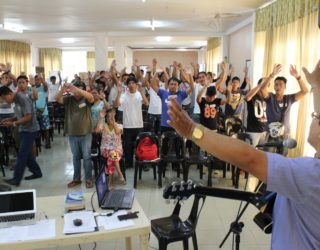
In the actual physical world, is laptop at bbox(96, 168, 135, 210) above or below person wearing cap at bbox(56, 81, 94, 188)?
below

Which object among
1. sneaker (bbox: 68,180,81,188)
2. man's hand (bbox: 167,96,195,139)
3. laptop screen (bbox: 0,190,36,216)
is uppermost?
man's hand (bbox: 167,96,195,139)

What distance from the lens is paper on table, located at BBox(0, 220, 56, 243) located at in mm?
2004

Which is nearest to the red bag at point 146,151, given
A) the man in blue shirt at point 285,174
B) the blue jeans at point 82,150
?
the blue jeans at point 82,150

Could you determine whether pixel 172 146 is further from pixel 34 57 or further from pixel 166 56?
pixel 166 56

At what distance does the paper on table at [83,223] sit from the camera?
2078 mm

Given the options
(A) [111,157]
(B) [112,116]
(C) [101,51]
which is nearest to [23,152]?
(A) [111,157]

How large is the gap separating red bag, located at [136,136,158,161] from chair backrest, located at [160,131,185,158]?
12.8 inches

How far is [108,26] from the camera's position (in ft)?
33.8

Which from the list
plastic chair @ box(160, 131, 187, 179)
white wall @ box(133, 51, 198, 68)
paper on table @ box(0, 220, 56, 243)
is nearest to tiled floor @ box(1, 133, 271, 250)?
plastic chair @ box(160, 131, 187, 179)

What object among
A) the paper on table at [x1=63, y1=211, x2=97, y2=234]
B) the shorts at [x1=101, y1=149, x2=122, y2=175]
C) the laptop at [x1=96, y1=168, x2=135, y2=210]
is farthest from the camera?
the shorts at [x1=101, y1=149, x2=122, y2=175]

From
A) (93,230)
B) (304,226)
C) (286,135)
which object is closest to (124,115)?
(286,135)

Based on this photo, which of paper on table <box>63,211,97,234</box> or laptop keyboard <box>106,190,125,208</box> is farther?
laptop keyboard <box>106,190,125,208</box>

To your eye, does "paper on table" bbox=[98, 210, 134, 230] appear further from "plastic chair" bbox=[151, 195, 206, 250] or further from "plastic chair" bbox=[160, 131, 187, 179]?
"plastic chair" bbox=[160, 131, 187, 179]

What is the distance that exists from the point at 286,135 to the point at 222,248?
2.43 metres
